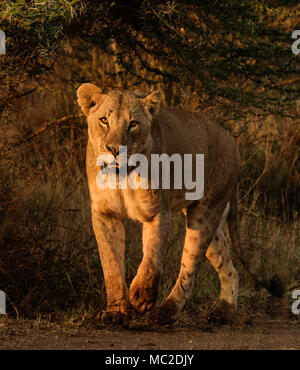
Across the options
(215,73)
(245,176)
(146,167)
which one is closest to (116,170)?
(146,167)

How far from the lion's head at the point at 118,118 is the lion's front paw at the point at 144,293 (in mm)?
720

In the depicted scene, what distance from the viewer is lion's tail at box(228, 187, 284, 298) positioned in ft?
18.6

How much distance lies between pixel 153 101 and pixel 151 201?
0.59 meters

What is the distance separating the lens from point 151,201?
4809 millimetres

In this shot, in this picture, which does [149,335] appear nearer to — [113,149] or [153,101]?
[113,149]

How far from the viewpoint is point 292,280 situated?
21.5 feet

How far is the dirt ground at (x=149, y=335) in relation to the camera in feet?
14.3

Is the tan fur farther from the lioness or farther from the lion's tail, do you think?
the lion's tail

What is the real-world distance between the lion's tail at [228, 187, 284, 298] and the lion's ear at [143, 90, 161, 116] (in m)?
1.25

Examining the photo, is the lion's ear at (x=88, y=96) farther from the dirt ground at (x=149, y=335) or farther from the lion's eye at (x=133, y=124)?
the dirt ground at (x=149, y=335)

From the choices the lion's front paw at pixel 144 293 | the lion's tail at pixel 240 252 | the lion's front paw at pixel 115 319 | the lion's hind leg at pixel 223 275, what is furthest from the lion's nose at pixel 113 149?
the lion's tail at pixel 240 252

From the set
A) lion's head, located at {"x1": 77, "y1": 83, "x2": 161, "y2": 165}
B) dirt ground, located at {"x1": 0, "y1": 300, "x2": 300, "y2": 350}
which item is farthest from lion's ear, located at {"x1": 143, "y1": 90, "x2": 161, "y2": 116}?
dirt ground, located at {"x1": 0, "y1": 300, "x2": 300, "y2": 350}

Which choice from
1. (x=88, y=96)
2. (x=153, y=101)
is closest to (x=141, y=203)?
(x=153, y=101)
